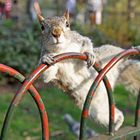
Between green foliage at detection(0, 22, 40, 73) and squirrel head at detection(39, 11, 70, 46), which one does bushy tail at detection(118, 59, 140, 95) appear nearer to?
squirrel head at detection(39, 11, 70, 46)

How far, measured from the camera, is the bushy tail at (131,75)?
206cm

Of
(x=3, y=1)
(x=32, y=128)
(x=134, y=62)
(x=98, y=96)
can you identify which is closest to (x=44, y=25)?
(x=98, y=96)

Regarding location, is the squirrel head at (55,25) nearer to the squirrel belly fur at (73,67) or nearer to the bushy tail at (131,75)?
the squirrel belly fur at (73,67)

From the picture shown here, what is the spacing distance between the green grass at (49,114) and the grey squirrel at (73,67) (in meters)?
1.77

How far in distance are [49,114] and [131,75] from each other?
2.76m

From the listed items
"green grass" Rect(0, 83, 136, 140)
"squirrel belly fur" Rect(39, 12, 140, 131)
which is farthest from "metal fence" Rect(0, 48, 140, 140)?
"green grass" Rect(0, 83, 136, 140)

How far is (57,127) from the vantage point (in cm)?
439

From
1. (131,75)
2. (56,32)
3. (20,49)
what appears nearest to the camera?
(56,32)

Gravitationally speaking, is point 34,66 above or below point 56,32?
above

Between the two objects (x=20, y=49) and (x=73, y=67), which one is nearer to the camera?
(x=73, y=67)

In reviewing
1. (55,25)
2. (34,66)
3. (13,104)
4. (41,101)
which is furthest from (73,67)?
(34,66)

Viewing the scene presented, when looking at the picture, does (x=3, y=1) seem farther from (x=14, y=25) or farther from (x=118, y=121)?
(x=118, y=121)

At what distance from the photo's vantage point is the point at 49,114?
4766 millimetres

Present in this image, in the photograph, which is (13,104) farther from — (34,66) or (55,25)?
(34,66)
